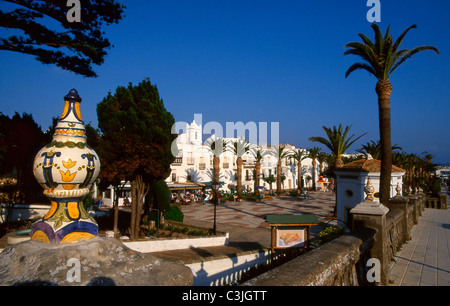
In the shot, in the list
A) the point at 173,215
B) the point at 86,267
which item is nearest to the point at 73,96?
the point at 86,267

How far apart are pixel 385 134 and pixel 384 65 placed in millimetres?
3623

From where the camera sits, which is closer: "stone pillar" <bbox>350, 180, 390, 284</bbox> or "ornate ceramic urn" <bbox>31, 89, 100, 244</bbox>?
"ornate ceramic urn" <bbox>31, 89, 100, 244</bbox>

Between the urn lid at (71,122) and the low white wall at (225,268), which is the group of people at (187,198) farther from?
the urn lid at (71,122)

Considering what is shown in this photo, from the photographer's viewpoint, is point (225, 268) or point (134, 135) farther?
point (134, 135)

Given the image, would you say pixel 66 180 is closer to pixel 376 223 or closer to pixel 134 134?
pixel 376 223

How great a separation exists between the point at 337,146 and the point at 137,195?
16.4 meters

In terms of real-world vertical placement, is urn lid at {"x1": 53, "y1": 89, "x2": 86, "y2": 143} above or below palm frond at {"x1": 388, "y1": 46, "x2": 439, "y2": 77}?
below

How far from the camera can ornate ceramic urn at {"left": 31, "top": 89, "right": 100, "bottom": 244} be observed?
2150 millimetres

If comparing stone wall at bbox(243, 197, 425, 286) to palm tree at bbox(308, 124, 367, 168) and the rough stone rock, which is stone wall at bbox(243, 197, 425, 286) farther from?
palm tree at bbox(308, 124, 367, 168)

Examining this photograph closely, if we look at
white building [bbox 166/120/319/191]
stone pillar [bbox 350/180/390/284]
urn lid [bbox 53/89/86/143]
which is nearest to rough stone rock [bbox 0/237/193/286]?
urn lid [bbox 53/89/86/143]

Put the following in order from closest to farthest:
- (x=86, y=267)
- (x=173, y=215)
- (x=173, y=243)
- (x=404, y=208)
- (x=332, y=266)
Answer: (x=86, y=267) < (x=332, y=266) < (x=404, y=208) < (x=173, y=243) < (x=173, y=215)

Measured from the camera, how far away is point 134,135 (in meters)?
13.2
